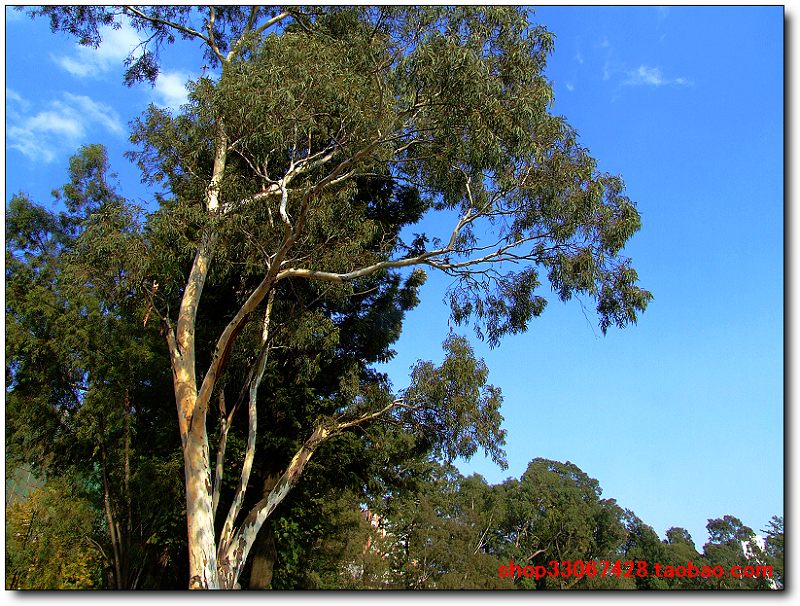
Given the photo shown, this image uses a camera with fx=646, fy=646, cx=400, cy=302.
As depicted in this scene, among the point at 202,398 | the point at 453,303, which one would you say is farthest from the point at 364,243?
the point at 202,398

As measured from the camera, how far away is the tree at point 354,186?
24.3ft

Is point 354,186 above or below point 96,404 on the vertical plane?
above

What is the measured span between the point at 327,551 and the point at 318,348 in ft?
29.3

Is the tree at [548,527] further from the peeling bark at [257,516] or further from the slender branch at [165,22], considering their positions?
the slender branch at [165,22]

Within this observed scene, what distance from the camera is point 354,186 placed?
9.14 meters

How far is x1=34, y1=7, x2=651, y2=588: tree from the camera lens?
24.3ft

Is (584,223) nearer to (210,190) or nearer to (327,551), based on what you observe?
(210,190)

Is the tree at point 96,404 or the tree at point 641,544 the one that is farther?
the tree at point 641,544

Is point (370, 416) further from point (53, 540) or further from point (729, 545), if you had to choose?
point (729, 545)

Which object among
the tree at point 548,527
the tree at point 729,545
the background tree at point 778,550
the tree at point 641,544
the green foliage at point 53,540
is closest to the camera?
the background tree at point 778,550

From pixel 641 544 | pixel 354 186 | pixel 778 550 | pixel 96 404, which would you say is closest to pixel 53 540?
pixel 96 404

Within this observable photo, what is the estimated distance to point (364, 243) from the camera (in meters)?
9.73

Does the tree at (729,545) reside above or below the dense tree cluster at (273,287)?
Answer: below

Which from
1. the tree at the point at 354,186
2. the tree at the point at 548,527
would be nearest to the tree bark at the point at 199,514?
the tree at the point at 354,186
